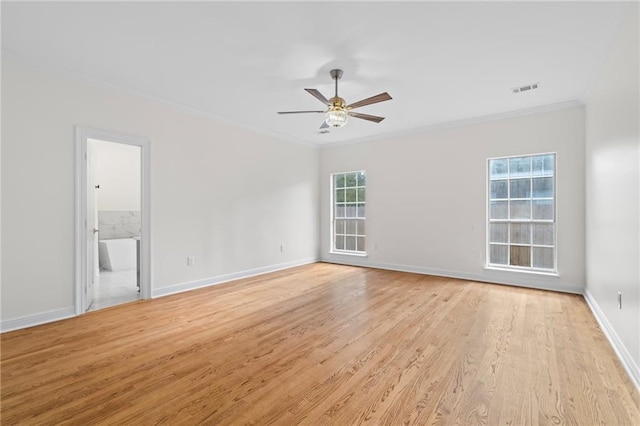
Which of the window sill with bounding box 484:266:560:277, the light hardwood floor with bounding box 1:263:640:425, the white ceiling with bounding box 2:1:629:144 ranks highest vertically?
the white ceiling with bounding box 2:1:629:144

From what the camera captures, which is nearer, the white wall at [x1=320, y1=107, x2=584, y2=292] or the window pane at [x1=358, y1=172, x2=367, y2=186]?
the white wall at [x1=320, y1=107, x2=584, y2=292]

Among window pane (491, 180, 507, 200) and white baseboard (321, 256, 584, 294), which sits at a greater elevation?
window pane (491, 180, 507, 200)

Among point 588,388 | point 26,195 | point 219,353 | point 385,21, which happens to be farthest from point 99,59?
point 588,388

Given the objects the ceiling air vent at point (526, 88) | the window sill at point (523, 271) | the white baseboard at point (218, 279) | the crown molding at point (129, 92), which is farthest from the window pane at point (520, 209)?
the crown molding at point (129, 92)

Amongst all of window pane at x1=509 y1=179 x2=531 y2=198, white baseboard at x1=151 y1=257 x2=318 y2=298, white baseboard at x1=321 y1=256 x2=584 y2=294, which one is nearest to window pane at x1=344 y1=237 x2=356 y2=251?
white baseboard at x1=321 y1=256 x2=584 y2=294

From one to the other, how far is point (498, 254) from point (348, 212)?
10.2 ft

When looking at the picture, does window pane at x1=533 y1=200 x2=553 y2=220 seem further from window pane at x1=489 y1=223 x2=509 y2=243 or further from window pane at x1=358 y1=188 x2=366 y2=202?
window pane at x1=358 y1=188 x2=366 y2=202

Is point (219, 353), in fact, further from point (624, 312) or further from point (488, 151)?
point (488, 151)

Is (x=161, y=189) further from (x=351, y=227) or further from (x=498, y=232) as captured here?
(x=498, y=232)

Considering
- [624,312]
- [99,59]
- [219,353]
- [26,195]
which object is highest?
[99,59]

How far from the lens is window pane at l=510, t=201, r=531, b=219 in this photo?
15.6 feet

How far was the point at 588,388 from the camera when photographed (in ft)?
6.53

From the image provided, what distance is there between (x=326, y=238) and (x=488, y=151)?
3.81m

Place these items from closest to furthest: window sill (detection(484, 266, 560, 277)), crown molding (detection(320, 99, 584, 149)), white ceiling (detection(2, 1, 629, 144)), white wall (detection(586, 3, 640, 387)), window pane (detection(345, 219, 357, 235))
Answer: white wall (detection(586, 3, 640, 387))
white ceiling (detection(2, 1, 629, 144))
crown molding (detection(320, 99, 584, 149))
window sill (detection(484, 266, 560, 277))
window pane (detection(345, 219, 357, 235))
